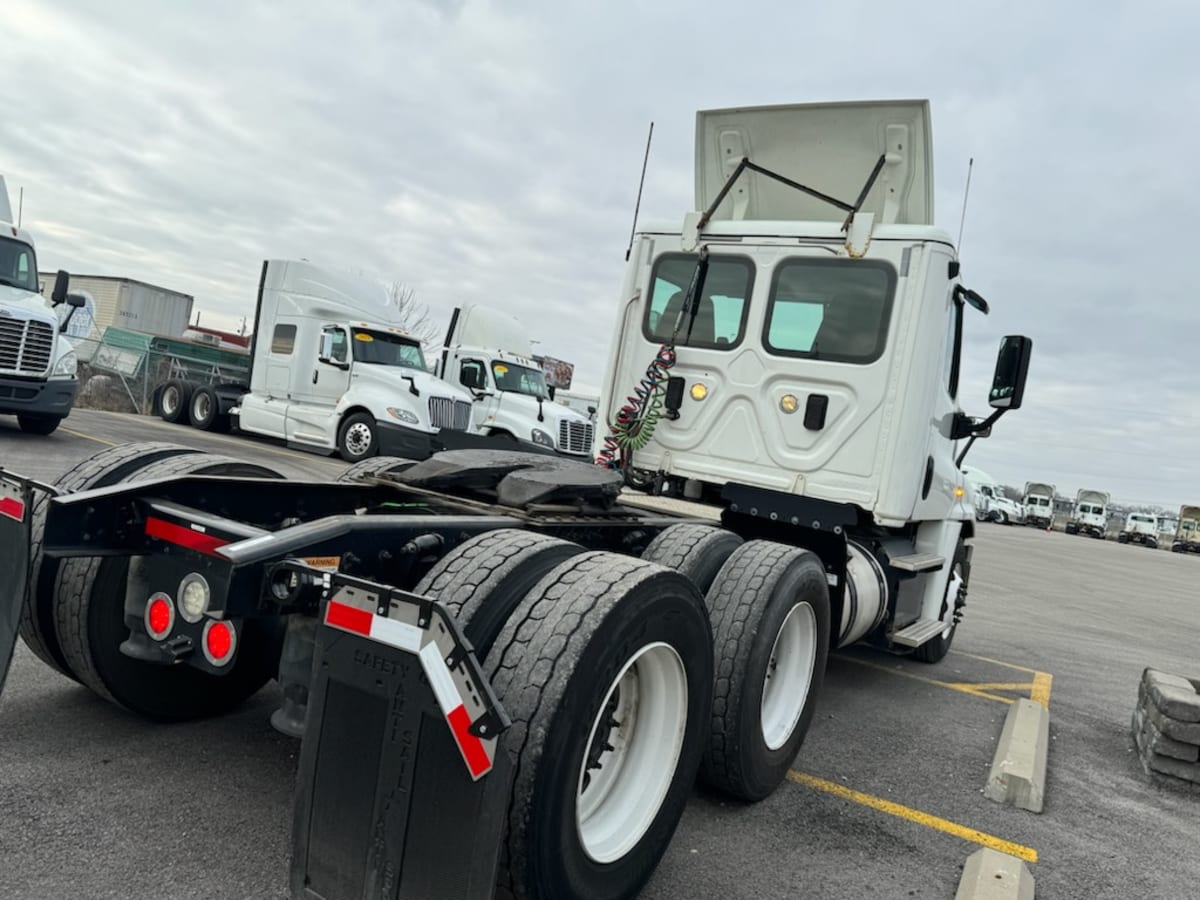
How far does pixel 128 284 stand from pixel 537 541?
53.2 m

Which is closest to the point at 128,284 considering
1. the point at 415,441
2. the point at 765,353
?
the point at 415,441

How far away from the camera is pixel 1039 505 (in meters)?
58.2

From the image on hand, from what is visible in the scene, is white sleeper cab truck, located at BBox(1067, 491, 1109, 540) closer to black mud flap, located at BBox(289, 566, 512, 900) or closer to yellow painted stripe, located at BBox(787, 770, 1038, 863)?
yellow painted stripe, located at BBox(787, 770, 1038, 863)

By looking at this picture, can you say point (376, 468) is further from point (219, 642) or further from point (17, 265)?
→ point (17, 265)

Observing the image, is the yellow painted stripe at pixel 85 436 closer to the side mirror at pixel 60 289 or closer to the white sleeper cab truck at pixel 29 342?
the white sleeper cab truck at pixel 29 342

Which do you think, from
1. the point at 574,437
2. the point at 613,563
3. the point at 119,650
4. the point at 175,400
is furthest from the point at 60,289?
the point at 613,563

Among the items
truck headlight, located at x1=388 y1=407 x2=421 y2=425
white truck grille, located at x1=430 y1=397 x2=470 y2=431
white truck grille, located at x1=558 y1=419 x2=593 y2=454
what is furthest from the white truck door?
white truck grille, located at x1=558 y1=419 x2=593 y2=454

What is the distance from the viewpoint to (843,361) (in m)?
4.98

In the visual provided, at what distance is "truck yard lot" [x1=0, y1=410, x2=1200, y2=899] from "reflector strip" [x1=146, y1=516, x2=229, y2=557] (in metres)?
0.96

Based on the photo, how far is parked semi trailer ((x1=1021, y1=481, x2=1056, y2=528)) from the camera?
57.8 meters

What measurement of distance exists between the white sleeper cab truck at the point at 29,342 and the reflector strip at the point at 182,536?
37.0 ft

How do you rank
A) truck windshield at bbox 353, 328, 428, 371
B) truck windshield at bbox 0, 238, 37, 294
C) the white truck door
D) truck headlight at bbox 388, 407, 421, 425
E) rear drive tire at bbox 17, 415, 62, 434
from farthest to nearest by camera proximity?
truck windshield at bbox 353, 328, 428, 371
the white truck door
truck headlight at bbox 388, 407, 421, 425
rear drive tire at bbox 17, 415, 62, 434
truck windshield at bbox 0, 238, 37, 294

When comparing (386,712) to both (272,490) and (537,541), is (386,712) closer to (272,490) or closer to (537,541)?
(537,541)

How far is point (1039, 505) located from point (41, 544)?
64079 millimetres
